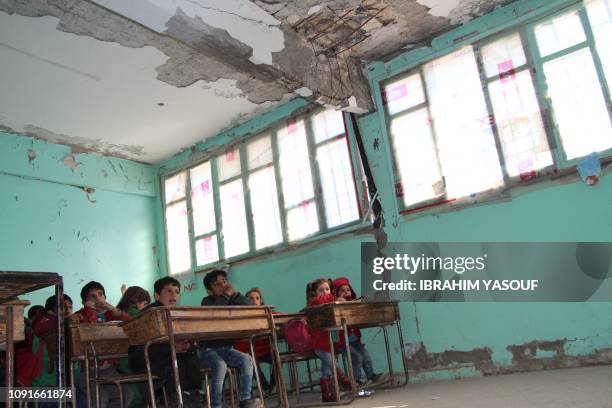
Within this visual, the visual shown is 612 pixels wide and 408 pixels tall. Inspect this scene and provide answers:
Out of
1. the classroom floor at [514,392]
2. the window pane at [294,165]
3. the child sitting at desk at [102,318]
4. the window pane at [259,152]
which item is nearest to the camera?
the classroom floor at [514,392]

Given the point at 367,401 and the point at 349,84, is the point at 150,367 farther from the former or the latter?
the point at 349,84

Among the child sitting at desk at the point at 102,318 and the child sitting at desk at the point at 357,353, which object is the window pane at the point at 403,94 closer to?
the child sitting at desk at the point at 357,353

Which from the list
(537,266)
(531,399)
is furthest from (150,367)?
(537,266)

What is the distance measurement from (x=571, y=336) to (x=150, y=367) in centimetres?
340

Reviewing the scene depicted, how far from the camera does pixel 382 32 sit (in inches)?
214

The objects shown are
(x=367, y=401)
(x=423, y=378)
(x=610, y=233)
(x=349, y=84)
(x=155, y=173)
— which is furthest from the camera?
(x=155, y=173)

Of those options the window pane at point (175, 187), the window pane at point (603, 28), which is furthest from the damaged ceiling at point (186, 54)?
the window pane at point (175, 187)

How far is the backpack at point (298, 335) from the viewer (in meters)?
4.46

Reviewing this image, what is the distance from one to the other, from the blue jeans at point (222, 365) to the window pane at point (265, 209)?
289 centimetres

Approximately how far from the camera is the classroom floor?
9.50ft

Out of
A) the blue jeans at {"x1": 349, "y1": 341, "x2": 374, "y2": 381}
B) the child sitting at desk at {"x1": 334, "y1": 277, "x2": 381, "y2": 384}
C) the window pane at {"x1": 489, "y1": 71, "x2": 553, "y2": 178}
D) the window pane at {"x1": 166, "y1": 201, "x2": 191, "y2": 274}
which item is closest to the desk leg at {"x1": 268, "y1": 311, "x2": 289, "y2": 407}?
the child sitting at desk at {"x1": 334, "y1": 277, "x2": 381, "y2": 384}

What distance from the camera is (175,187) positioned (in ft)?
26.2

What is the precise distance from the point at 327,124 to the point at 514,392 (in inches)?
148

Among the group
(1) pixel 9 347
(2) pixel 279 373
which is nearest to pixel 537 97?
(2) pixel 279 373
